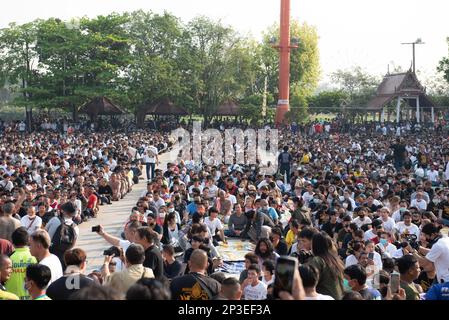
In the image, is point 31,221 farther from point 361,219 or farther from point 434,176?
point 434,176

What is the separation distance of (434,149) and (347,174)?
9978 mm

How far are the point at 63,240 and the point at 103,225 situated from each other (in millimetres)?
6794

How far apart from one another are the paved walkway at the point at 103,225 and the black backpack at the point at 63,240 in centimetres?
249

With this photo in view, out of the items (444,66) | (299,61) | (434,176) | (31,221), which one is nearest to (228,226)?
(31,221)

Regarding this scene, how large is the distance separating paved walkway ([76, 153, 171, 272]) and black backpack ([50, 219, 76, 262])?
2.49 metres

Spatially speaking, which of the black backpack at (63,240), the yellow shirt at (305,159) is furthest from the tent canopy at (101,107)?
the black backpack at (63,240)

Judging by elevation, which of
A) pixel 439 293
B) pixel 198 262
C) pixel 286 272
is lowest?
pixel 439 293

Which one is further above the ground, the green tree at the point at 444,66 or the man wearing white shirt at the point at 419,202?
the green tree at the point at 444,66

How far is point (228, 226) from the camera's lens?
42.5 feet

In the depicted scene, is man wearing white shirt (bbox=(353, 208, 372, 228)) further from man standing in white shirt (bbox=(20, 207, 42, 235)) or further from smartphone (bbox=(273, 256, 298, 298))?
smartphone (bbox=(273, 256, 298, 298))

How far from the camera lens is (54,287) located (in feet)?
17.8

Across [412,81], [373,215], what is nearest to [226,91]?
[412,81]

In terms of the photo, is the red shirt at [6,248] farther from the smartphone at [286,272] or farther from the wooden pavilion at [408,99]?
the wooden pavilion at [408,99]

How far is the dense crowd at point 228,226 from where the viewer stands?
5.61 m
